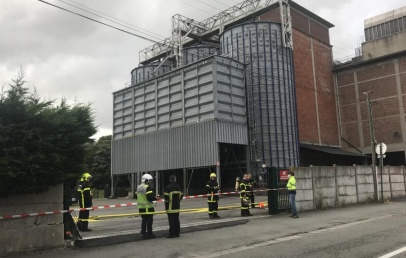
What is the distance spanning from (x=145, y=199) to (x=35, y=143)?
3152 millimetres

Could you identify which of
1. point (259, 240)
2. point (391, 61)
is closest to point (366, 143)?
point (391, 61)

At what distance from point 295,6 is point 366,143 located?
56.4 ft

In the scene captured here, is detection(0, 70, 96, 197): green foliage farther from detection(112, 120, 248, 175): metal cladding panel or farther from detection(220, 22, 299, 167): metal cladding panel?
detection(220, 22, 299, 167): metal cladding panel

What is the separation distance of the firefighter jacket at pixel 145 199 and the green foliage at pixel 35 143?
1.76 m

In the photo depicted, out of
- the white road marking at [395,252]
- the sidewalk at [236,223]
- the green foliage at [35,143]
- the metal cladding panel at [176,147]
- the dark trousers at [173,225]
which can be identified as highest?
the metal cladding panel at [176,147]

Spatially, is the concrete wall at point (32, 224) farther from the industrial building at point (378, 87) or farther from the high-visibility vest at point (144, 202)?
the industrial building at point (378, 87)

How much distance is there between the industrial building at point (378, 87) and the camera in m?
41.9

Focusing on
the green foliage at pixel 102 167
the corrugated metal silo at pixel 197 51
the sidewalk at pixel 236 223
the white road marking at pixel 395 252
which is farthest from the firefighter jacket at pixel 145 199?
the green foliage at pixel 102 167

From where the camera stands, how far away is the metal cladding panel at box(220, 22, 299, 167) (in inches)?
1249

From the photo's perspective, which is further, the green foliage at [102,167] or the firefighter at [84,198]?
the green foliage at [102,167]

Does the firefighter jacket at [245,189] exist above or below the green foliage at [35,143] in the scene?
below

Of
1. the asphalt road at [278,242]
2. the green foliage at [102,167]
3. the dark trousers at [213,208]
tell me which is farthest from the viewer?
the green foliage at [102,167]

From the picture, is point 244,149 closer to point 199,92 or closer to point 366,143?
point 199,92

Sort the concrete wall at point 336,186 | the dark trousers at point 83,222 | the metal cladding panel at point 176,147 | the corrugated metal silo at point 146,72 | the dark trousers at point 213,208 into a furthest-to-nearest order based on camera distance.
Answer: the corrugated metal silo at point 146,72 → the metal cladding panel at point 176,147 → the concrete wall at point 336,186 → the dark trousers at point 213,208 → the dark trousers at point 83,222
